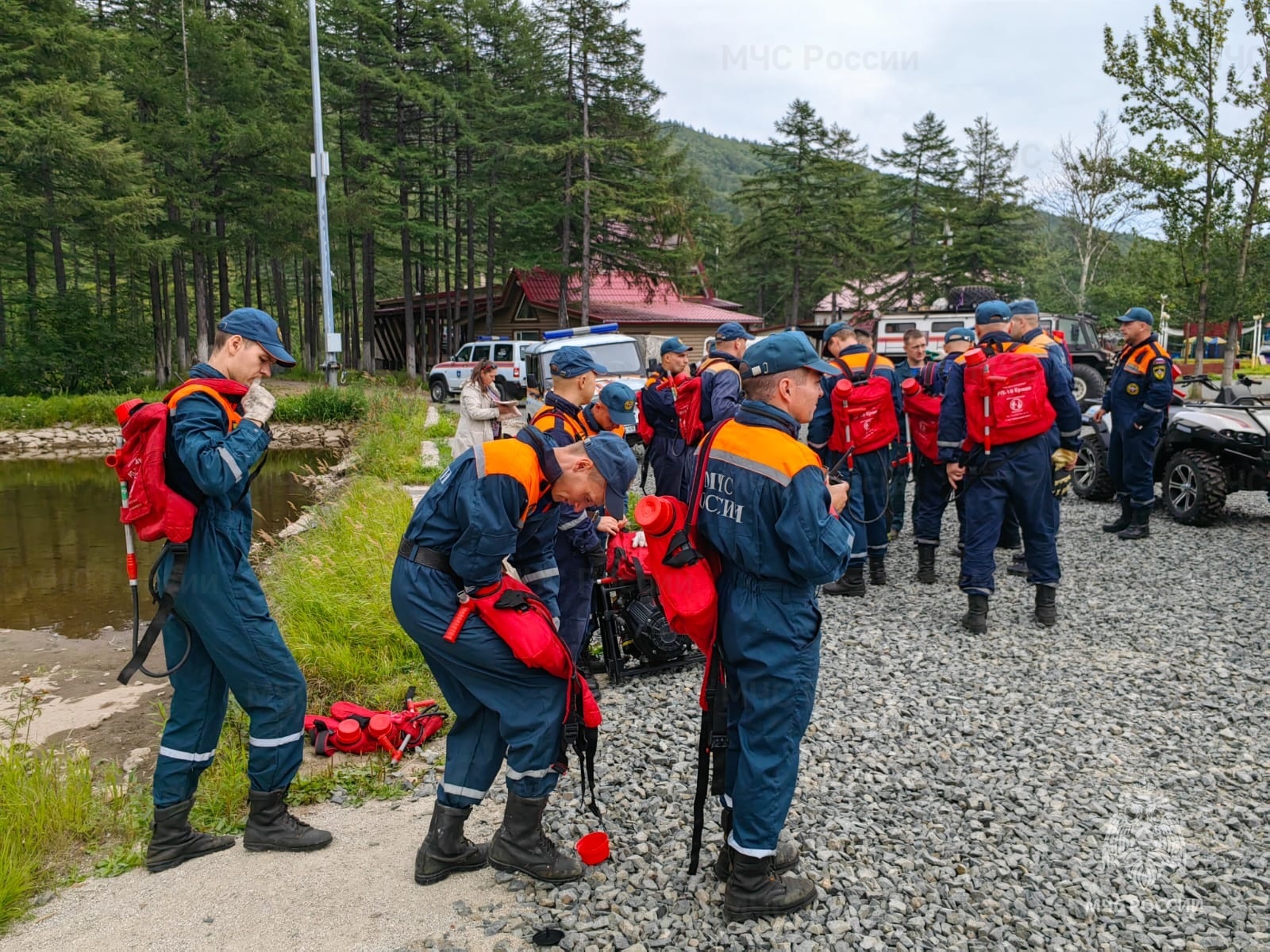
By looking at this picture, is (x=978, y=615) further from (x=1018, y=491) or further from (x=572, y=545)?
(x=572, y=545)

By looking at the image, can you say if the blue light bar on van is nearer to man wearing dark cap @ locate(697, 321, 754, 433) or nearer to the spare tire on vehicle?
man wearing dark cap @ locate(697, 321, 754, 433)

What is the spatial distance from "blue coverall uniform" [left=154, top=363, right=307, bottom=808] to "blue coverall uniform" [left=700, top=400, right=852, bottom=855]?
1788 mm

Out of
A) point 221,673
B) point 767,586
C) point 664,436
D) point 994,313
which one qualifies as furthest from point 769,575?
point 664,436

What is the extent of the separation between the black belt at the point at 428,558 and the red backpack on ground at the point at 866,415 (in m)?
4.53

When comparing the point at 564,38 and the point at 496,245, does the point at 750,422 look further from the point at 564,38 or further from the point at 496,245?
the point at 496,245

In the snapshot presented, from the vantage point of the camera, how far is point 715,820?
362cm

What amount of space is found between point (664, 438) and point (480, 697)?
5083mm

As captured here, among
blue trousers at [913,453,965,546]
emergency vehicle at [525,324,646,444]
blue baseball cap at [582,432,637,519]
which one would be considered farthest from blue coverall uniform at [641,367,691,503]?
emergency vehicle at [525,324,646,444]

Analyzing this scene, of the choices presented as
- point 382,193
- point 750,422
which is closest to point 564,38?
point 382,193

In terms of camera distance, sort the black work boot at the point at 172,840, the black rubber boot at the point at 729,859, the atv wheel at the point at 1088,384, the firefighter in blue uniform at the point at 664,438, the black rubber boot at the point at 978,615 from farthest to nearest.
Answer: the atv wheel at the point at 1088,384 → the firefighter in blue uniform at the point at 664,438 → the black rubber boot at the point at 978,615 → the black work boot at the point at 172,840 → the black rubber boot at the point at 729,859

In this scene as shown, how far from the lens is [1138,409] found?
26.9 feet

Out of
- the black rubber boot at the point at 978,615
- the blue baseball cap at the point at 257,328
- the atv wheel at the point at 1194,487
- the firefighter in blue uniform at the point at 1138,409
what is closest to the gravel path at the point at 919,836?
the black rubber boot at the point at 978,615

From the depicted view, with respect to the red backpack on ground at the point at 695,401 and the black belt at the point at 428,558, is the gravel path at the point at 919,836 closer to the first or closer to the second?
the black belt at the point at 428,558

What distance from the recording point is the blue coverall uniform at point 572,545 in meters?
4.48
